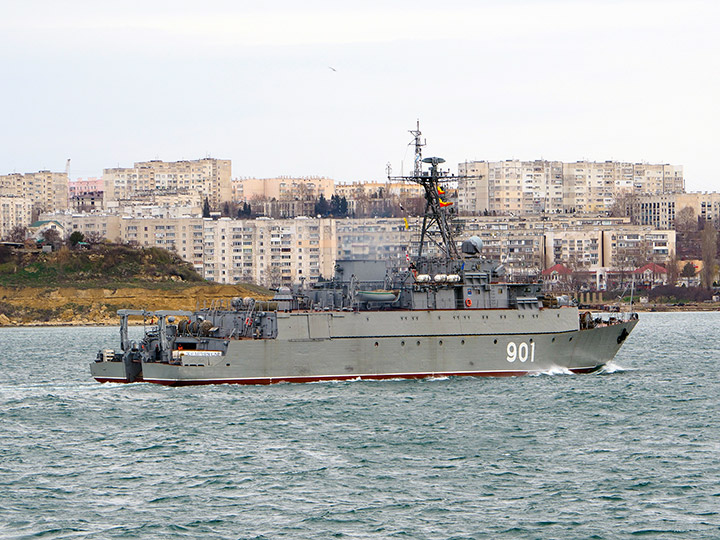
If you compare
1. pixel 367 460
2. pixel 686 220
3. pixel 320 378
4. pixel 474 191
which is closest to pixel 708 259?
pixel 686 220

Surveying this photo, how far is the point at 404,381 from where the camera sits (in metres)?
38.9

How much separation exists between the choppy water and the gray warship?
876 mm

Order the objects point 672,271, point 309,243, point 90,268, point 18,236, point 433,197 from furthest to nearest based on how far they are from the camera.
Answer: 1. point 309,243
2. point 18,236
3. point 672,271
4. point 90,268
5. point 433,197

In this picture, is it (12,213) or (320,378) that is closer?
(320,378)

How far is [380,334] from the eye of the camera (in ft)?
128

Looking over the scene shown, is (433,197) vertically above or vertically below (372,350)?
above

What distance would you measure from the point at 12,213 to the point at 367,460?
180m

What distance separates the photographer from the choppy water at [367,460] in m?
21.1

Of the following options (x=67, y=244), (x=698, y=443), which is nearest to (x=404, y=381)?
(x=698, y=443)

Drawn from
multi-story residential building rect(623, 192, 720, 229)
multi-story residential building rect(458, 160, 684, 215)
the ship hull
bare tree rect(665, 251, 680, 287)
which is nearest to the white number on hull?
the ship hull

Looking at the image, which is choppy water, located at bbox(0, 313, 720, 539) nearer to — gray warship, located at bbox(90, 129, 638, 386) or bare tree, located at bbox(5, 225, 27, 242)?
gray warship, located at bbox(90, 129, 638, 386)

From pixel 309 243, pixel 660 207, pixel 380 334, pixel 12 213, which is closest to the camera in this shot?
pixel 380 334

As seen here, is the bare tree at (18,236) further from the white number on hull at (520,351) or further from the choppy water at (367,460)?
the white number on hull at (520,351)

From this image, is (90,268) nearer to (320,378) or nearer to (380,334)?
(320,378)
